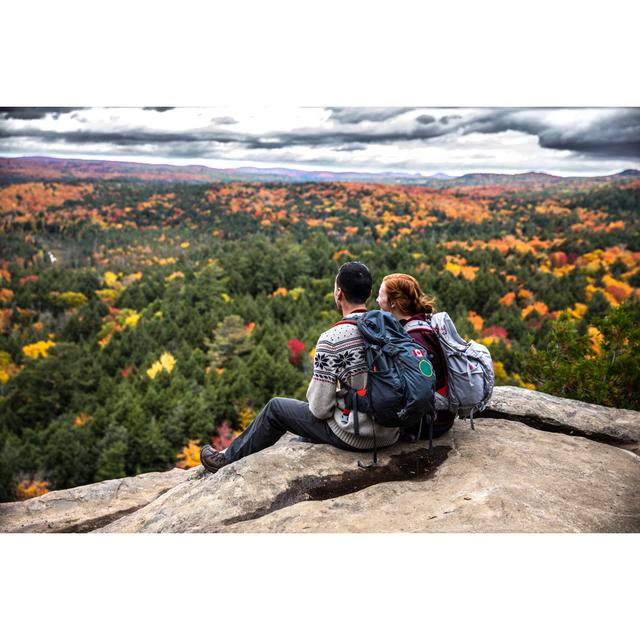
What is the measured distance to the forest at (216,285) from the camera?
22.8 meters

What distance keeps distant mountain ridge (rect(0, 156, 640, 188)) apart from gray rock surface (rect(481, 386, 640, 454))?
297 inches

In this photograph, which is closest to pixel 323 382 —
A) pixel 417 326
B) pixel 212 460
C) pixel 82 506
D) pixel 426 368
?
pixel 426 368

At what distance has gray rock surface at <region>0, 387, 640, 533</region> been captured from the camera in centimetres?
293

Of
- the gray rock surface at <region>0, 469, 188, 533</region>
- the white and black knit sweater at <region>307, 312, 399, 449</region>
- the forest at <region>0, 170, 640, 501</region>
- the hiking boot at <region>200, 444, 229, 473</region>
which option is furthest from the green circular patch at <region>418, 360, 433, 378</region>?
the forest at <region>0, 170, 640, 501</region>

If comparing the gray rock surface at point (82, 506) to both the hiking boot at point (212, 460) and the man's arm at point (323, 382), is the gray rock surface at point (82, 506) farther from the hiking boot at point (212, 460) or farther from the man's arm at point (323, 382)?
the man's arm at point (323, 382)

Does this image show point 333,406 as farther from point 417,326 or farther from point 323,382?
point 417,326

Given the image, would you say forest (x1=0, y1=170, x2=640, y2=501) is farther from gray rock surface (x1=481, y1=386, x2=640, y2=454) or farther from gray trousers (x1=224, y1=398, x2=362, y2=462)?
gray trousers (x1=224, y1=398, x2=362, y2=462)

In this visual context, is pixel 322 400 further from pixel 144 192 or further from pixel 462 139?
pixel 144 192

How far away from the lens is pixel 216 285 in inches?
1604

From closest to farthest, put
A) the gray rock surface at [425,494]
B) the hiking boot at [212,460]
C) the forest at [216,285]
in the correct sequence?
the gray rock surface at [425,494] < the hiking boot at [212,460] < the forest at [216,285]

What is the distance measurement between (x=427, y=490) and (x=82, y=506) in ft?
9.45

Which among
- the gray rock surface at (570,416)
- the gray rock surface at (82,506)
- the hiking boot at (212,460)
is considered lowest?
the gray rock surface at (82,506)

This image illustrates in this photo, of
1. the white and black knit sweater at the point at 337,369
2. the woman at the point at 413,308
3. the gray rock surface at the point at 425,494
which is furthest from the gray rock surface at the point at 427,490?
the woman at the point at 413,308

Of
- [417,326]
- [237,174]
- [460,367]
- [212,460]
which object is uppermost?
[237,174]
